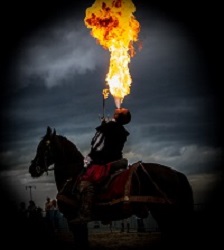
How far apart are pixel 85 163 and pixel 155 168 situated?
171cm

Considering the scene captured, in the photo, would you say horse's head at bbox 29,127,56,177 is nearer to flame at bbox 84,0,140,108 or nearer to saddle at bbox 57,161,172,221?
saddle at bbox 57,161,172,221

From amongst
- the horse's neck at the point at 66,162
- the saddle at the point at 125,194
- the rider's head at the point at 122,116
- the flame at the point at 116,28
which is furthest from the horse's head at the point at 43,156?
the flame at the point at 116,28

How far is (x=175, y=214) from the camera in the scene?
25.0ft

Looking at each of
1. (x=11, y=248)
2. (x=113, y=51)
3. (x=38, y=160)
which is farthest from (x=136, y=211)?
(x=11, y=248)

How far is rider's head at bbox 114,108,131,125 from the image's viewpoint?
8.31 metres

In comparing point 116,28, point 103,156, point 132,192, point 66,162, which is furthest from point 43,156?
point 116,28

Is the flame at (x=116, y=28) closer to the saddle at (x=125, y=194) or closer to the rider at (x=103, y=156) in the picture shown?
the rider at (x=103, y=156)

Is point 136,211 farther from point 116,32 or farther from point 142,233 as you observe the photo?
point 142,233

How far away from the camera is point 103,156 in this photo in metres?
8.60

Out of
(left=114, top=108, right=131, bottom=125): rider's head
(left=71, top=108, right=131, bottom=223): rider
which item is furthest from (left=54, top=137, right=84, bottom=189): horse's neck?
(left=114, top=108, right=131, bottom=125): rider's head

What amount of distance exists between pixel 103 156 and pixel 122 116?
3.21 ft

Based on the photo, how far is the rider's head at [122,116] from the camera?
8312 mm

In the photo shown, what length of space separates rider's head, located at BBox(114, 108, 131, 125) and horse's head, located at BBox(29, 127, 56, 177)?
151 cm

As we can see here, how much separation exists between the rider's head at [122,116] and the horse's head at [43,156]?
151 cm
